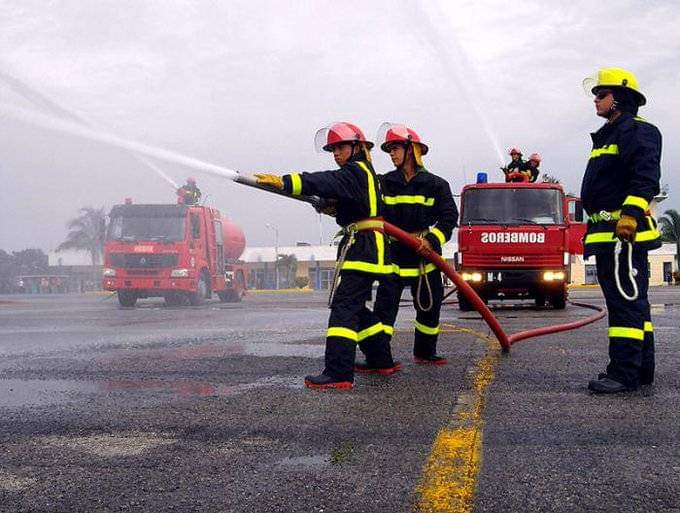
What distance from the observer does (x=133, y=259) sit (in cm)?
1716

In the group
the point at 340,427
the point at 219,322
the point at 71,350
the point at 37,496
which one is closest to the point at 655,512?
the point at 340,427

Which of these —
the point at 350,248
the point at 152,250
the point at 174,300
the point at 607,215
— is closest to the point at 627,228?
the point at 607,215

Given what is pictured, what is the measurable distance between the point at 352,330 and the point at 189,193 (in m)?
14.3

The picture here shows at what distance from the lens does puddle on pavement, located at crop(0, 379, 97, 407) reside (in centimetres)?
416

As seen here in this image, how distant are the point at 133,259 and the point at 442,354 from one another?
12.3 m

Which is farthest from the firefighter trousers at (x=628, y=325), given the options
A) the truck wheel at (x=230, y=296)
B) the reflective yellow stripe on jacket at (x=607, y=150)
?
the truck wheel at (x=230, y=296)

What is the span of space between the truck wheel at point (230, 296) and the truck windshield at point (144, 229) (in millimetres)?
4408

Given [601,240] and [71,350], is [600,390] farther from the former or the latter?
[71,350]

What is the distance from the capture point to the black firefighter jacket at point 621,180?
4.35 meters

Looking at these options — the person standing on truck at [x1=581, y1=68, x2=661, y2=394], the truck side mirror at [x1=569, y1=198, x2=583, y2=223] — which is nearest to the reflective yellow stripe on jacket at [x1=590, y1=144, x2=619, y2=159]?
the person standing on truck at [x1=581, y1=68, x2=661, y2=394]

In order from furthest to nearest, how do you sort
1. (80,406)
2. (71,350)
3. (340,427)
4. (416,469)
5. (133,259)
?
1. (133,259)
2. (71,350)
3. (80,406)
4. (340,427)
5. (416,469)

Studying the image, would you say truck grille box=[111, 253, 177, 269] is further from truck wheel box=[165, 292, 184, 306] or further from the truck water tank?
the truck water tank

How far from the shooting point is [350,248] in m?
4.97

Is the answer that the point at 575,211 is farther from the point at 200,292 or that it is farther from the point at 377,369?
the point at 200,292
